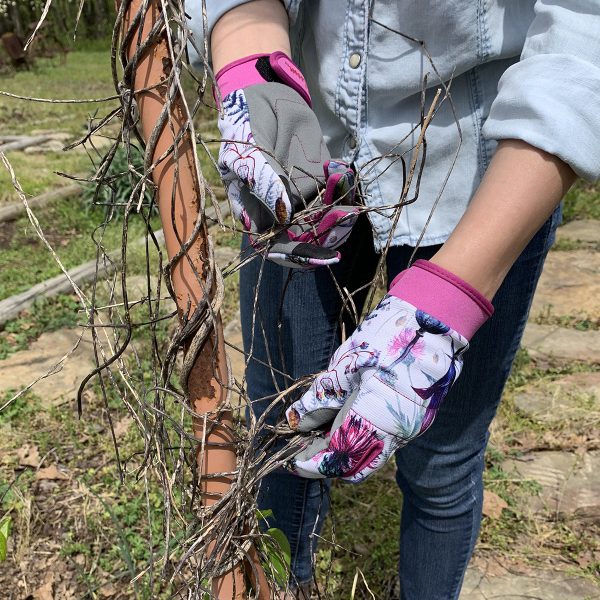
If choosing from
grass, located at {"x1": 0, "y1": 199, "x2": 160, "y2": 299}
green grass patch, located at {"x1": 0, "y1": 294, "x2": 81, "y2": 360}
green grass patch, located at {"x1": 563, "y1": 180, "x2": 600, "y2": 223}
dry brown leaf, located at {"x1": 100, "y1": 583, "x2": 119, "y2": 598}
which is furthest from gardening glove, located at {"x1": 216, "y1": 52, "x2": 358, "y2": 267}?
green grass patch, located at {"x1": 563, "y1": 180, "x2": 600, "y2": 223}

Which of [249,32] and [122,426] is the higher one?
[249,32]

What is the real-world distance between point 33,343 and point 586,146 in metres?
2.55

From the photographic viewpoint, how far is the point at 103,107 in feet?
23.3

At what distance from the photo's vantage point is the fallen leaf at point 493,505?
6.70 feet

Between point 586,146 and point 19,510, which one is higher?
point 586,146

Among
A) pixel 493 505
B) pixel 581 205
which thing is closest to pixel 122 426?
pixel 493 505

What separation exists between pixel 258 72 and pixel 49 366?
2.04 meters

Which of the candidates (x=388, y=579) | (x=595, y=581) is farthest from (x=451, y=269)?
(x=595, y=581)

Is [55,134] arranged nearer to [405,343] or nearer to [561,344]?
[561,344]

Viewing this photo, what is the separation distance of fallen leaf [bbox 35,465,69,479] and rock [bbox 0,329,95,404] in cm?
33

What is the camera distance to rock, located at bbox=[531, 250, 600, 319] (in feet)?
10.2

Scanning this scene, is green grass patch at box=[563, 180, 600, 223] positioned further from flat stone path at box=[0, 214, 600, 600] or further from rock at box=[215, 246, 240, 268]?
rock at box=[215, 246, 240, 268]

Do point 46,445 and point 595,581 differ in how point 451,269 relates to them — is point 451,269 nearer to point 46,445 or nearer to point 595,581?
point 595,581

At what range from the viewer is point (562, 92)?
0.85 m
